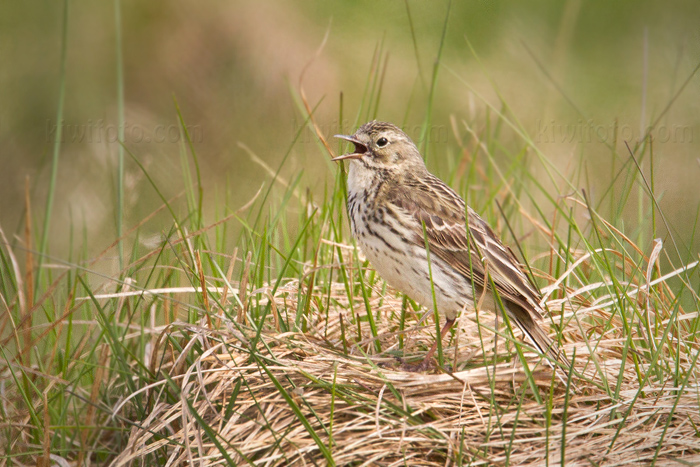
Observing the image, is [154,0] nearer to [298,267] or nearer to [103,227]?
[103,227]

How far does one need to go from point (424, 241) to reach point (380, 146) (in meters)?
0.82

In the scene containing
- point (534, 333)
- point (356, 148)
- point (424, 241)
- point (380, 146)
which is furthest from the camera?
point (356, 148)

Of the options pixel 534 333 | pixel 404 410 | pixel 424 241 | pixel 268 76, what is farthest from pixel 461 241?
pixel 268 76

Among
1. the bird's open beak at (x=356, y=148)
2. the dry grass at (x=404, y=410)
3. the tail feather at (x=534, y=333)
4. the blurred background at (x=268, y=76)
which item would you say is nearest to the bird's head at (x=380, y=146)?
the bird's open beak at (x=356, y=148)

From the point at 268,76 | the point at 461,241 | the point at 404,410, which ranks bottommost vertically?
the point at 404,410

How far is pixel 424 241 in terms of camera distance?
4469 mm

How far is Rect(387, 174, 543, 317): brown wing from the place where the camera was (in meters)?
4.35

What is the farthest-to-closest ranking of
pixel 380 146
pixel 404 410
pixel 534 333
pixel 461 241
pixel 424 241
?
pixel 380 146, pixel 461 241, pixel 424 241, pixel 534 333, pixel 404 410

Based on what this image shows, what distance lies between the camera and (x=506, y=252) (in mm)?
4621

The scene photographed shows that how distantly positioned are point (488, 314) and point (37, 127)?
6589mm

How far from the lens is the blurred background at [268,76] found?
866cm

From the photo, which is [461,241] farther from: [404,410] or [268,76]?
[268,76]

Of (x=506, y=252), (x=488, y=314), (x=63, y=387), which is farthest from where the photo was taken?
(x=488, y=314)

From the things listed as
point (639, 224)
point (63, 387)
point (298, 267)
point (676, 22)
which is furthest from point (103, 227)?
point (676, 22)
